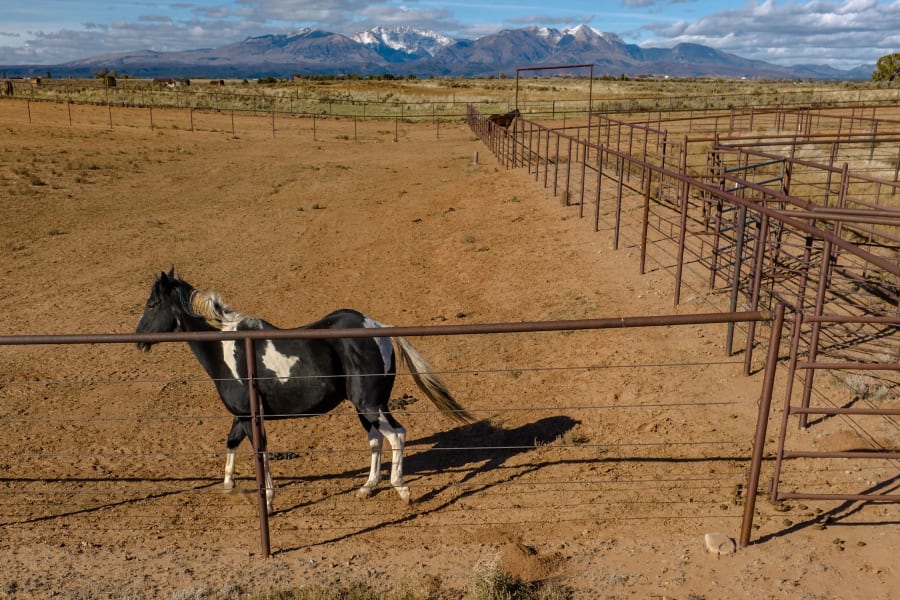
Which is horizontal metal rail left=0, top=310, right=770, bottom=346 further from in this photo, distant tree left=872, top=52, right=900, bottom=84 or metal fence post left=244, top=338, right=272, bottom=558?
distant tree left=872, top=52, right=900, bottom=84

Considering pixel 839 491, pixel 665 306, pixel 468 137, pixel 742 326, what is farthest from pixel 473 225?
pixel 468 137

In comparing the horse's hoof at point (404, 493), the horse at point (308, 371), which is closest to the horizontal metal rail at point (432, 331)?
the horse at point (308, 371)

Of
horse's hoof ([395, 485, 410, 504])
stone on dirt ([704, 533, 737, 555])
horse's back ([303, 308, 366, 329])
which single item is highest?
horse's back ([303, 308, 366, 329])

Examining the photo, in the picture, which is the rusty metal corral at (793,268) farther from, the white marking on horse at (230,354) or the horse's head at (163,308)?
the horse's head at (163,308)

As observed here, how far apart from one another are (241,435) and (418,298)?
5.95 metres

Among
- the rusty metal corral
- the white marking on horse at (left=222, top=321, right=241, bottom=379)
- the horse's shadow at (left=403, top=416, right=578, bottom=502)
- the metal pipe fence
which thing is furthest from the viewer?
the horse's shadow at (left=403, top=416, right=578, bottom=502)

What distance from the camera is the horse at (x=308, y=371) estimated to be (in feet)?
18.0

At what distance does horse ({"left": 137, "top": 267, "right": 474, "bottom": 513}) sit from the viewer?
5.50m

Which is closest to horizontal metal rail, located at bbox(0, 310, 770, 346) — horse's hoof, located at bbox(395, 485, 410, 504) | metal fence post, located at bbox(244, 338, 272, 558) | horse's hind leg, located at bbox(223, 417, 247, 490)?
metal fence post, located at bbox(244, 338, 272, 558)

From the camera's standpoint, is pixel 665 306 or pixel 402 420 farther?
pixel 665 306

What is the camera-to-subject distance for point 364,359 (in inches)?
216

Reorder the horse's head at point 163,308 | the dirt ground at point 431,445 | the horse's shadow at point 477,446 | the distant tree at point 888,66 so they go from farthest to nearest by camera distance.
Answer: the distant tree at point 888,66 → the horse's shadow at point 477,446 → the horse's head at point 163,308 → the dirt ground at point 431,445

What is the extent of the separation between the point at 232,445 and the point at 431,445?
1855 millimetres

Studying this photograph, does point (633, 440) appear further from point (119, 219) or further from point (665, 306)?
point (119, 219)
